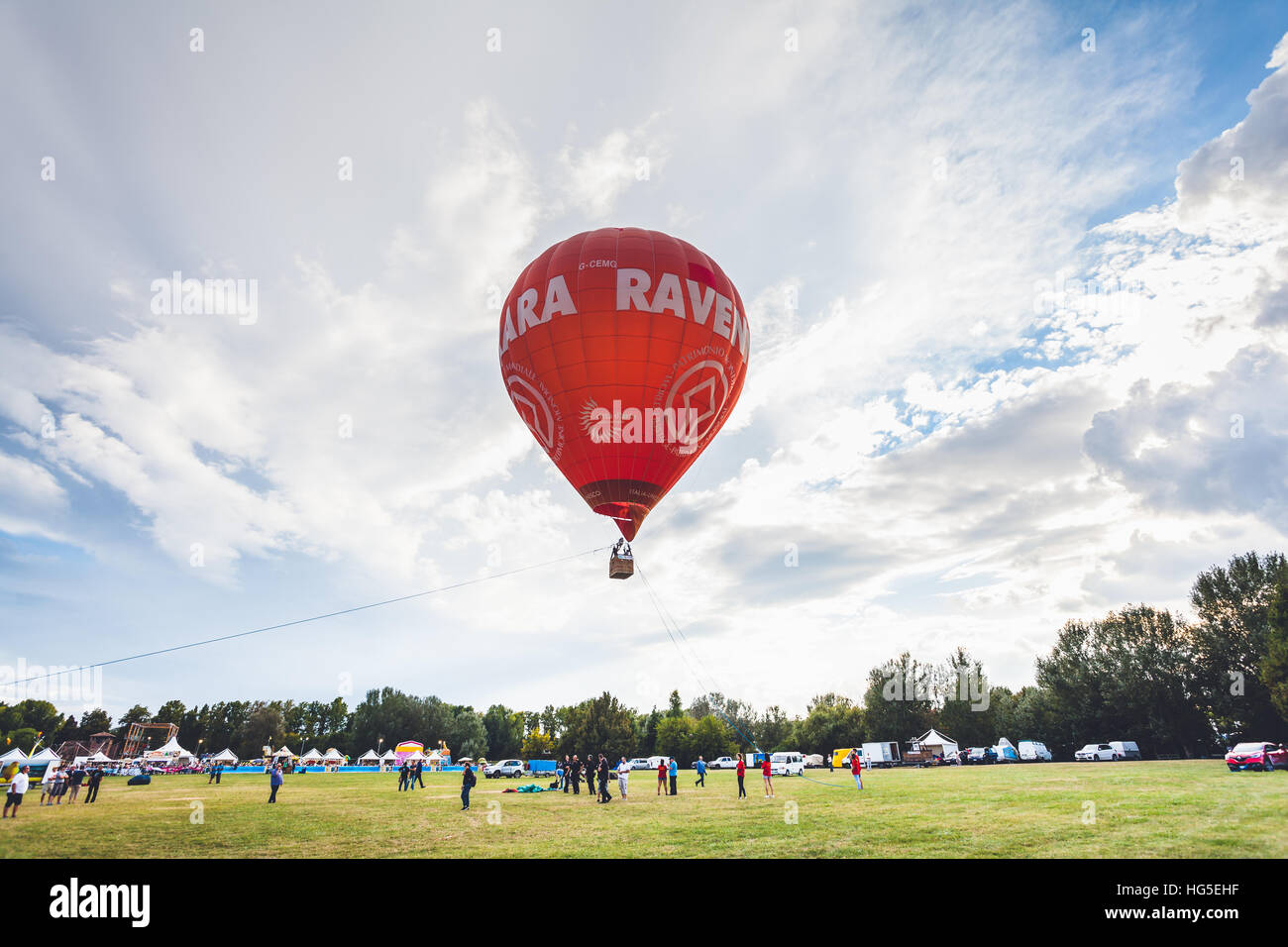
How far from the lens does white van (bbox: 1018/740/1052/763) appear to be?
193ft

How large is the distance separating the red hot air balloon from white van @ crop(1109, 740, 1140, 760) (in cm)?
5655

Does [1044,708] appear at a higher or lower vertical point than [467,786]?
lower

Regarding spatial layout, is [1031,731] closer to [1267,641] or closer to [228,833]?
[1267,641]

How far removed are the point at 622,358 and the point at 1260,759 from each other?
3139cm

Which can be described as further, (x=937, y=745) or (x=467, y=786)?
(x=937, y=745)

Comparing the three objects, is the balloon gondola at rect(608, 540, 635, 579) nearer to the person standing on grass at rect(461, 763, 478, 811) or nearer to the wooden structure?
the person standing on grass at rect(461, 763, 478, 811)

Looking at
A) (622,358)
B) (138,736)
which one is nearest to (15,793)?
(622,358)

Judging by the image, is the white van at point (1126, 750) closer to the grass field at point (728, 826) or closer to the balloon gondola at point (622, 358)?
the grass field at point (728, 826)

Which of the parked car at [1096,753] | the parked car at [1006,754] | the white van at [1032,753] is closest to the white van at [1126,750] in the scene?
the parked car at [1096,753]

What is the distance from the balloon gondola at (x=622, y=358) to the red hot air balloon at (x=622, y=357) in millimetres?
31

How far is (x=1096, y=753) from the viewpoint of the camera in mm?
54531

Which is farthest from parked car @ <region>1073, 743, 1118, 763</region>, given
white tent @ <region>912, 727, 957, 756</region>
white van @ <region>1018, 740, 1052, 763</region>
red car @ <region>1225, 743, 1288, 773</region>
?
red car @ <region>1225, 743, 1288, 773</region>

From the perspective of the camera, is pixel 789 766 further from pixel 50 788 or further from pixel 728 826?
pixel 50 788
